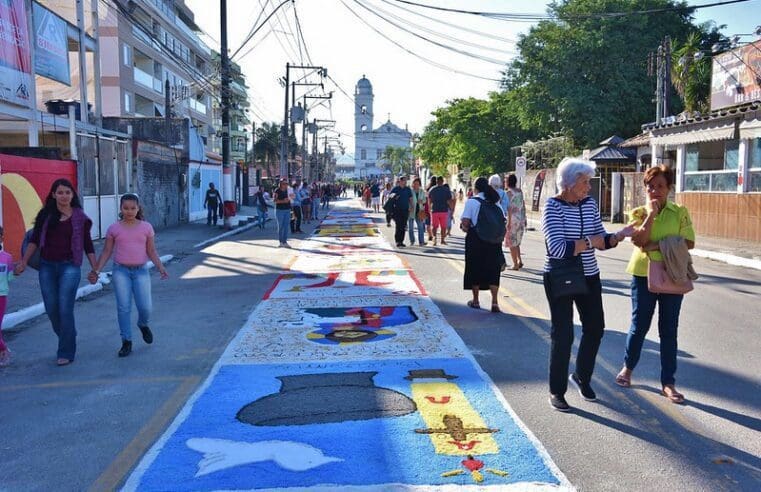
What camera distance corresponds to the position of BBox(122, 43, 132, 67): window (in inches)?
1623

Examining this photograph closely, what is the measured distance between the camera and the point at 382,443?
4.32 meters

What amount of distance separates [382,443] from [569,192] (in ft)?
6.82

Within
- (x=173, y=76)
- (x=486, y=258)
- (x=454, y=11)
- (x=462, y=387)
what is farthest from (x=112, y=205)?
(x=173, y=76)

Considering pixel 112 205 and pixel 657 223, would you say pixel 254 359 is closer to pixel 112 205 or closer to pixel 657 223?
pixel 657 223

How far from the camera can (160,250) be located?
58.0ft

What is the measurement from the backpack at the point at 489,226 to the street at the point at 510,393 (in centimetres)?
94

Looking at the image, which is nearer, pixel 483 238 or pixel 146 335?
pixel 146 335

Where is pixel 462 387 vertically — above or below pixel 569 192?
below

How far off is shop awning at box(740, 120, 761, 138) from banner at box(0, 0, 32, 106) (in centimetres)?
1780

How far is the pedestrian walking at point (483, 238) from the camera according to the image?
8398 mm

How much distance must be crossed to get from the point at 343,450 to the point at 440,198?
13.0 metres

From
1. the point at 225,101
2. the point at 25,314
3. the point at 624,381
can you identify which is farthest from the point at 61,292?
the point at 225,101

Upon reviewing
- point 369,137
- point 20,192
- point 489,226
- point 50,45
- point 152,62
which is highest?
point 369,137

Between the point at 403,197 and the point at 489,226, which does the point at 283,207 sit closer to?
the point at 403,197
